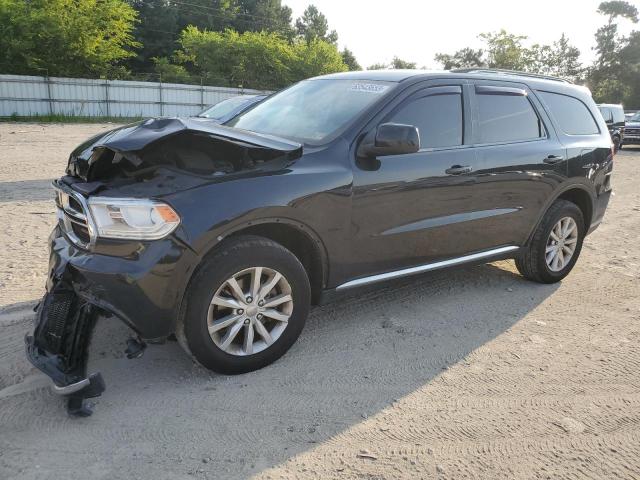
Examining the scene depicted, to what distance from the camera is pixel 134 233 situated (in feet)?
9.28

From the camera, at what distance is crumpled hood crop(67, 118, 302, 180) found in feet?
9.63

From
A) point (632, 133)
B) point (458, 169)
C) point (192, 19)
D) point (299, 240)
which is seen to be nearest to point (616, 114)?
point (632, 133)

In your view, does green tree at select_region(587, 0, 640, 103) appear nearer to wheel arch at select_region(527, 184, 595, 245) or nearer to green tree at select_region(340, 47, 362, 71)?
green tree at select_region(340, 47, 362, 71)

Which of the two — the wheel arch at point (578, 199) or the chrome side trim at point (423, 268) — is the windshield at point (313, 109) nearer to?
the chrome side trim at point (423, 268)

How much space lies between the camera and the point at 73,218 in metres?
3.12

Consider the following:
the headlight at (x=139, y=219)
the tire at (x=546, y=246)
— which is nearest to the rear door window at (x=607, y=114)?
the tire at (x=546, y=246)

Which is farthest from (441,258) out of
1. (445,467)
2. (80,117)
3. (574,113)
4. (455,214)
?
(80,117)

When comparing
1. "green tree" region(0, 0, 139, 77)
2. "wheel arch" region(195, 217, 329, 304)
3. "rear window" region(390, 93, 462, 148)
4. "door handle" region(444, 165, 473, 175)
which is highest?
"green tree" region(0, 0, 139, 77)

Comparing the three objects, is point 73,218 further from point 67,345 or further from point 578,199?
point 578,199

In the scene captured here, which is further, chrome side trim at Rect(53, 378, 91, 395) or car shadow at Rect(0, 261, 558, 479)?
chrome side trim at Rect(53, 378, 91, 395)

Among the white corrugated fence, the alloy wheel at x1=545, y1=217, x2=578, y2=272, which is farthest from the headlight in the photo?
the white corrugated fence

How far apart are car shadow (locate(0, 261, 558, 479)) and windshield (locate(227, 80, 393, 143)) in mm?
1449

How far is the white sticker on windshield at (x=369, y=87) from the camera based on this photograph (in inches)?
156

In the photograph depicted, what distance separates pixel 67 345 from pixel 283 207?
1.39m
